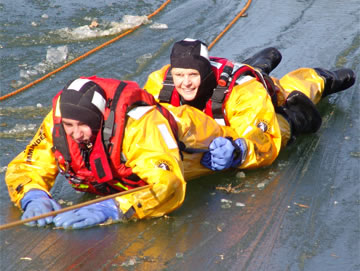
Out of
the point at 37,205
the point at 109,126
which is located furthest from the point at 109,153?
the point at 37,205

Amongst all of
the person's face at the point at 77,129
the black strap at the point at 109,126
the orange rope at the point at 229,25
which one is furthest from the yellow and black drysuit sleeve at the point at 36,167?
the orange rope at the point at 229,25

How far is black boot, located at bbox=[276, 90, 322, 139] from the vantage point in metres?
5.54

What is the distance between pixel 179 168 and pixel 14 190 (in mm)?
1152

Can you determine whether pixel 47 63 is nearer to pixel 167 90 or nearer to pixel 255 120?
pixel 167 90

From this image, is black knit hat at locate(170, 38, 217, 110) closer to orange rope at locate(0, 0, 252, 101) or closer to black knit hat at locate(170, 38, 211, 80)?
black knit hat at locate(170, 38, 211, 80)

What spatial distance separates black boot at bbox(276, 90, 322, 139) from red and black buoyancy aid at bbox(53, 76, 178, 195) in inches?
68.7

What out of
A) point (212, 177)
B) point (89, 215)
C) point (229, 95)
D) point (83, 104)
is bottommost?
point (212, 177)

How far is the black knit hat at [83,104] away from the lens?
3795mm

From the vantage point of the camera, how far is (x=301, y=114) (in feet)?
18.4

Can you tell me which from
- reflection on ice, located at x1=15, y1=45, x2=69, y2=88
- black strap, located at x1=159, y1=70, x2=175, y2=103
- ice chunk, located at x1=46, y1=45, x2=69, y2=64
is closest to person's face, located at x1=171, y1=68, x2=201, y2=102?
black strap, located at x1=159, y1=70, x2=175, y2=103

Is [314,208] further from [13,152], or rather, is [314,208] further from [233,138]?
[13,152]

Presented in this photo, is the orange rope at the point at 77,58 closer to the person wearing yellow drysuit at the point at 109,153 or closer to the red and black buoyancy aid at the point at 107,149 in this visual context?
the person wearing yellow drysuit at the point at 109,153

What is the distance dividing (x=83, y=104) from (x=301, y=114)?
2.45 metres

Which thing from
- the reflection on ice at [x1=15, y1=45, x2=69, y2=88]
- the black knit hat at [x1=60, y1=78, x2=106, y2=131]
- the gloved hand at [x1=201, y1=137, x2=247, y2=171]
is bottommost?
the reflection on ice at [x1=15, y1=45, x2=69, y2=88]
